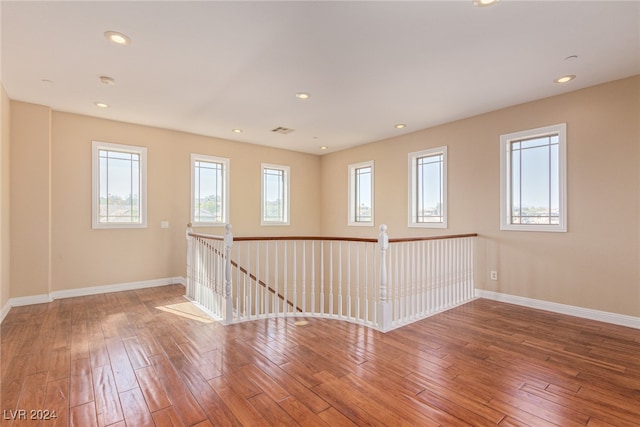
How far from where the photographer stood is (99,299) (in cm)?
467

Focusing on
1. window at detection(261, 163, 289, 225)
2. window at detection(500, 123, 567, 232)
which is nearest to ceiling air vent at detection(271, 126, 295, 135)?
window at detection(261, 163, 289, 225)

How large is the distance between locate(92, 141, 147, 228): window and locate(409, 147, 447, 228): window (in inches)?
190

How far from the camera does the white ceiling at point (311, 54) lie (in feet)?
8.02

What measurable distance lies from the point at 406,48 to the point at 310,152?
4.86 m

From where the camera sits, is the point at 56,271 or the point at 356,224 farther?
the point at 356,224

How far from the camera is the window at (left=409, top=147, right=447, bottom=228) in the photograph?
543 centimetres

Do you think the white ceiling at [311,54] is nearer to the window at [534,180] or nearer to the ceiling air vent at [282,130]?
the window at [534,180]

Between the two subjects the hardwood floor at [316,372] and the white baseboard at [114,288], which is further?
the white baseboard at [114,288]

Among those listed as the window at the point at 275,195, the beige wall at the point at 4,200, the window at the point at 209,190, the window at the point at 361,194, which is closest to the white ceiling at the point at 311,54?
the beige wall at the point at 4,200

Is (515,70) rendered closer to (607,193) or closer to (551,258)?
(607,193)

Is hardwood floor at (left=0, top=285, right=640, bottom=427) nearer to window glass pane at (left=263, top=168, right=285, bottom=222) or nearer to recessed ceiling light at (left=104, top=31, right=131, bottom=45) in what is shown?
recessed ceiling light at (left=104, top=31, right=131, bottom=45)

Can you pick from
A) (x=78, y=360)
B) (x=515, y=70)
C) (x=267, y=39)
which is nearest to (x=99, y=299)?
(x=78, y=360)

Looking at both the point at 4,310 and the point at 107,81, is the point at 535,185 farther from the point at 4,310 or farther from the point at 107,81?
the point at 4,310

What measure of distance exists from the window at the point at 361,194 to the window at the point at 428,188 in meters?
1.06
